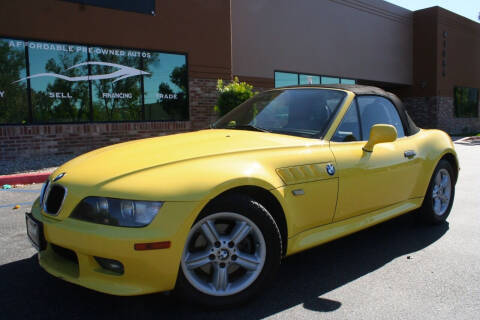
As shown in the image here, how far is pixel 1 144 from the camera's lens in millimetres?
9477

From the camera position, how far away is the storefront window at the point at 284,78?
16944 millimetres

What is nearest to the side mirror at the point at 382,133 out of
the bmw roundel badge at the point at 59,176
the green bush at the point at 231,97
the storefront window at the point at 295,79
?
the bmw roundel badge at the point at 59,176

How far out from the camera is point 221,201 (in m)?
2.54

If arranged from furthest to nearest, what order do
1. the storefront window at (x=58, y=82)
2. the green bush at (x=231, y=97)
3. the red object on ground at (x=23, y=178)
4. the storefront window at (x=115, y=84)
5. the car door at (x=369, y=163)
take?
the green bush at (x=231, y=97), the storefront window at (x=115, y=84), the storefront window at (x=58, y=82), the red object on ground at (x=23, y=178), the car door at (x=369, y=163)

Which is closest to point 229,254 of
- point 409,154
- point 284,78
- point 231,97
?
point 409,154

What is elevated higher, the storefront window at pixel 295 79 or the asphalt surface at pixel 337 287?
the storefront window at pixel 295 79

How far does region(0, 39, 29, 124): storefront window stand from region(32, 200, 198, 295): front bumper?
860 centimetres

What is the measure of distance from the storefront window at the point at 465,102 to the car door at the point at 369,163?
81.5ft

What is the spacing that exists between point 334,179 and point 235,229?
3.09 feet

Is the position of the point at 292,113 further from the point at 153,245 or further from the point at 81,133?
the point at 81,133

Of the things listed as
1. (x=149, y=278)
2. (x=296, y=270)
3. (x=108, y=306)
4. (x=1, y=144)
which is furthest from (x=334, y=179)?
(x=1, y=144)

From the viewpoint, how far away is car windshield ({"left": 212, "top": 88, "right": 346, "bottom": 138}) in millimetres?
3479

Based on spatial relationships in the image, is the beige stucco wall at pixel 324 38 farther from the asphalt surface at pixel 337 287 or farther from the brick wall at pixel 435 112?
the asphalt surface at pixel 337 287

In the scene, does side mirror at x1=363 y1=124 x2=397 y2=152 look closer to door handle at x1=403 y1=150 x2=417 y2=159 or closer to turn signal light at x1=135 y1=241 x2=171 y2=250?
door handle at x1=403 y1=150 x2=417 y2=159
